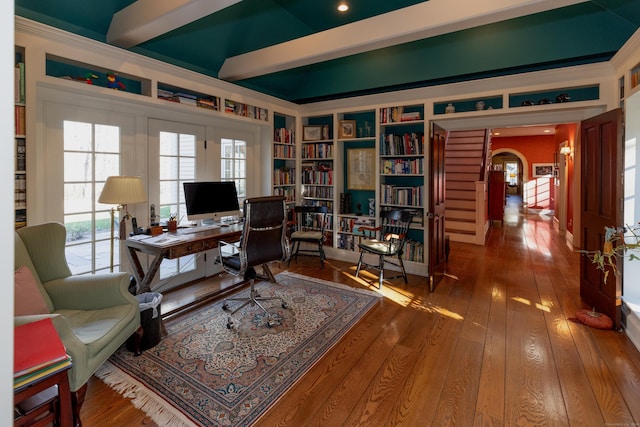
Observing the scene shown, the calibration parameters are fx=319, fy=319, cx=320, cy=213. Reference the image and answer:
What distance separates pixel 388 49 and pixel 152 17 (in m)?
3.02

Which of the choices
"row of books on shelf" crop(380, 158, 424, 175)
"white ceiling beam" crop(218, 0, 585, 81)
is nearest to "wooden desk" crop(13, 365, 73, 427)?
"white ceiling beam" crop(218, 0, 585, 81)

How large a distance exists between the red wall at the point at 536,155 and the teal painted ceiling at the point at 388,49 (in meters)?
9.15

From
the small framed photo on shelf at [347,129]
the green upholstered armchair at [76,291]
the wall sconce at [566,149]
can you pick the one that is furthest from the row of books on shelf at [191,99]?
the wall sconce at [566,149]

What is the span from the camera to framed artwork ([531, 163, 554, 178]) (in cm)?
1121

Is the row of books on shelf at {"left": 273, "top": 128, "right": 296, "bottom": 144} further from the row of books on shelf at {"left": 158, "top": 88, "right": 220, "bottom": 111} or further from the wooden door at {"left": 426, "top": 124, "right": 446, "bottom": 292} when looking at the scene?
the wooden door at {"left": 426, "top": 124, "right": 446, "bottom": 292}

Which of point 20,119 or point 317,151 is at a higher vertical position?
point 317,151

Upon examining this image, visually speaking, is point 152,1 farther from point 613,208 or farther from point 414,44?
point 613,208

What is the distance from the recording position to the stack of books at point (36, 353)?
116 cm

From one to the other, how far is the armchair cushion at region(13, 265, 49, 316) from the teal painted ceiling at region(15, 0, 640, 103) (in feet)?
6.78

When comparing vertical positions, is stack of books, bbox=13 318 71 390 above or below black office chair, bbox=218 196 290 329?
below

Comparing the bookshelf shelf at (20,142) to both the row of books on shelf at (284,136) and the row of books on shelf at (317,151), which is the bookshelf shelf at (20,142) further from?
the row of books on shelf at (317,151)

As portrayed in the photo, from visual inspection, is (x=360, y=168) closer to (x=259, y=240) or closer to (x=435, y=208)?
(x=435, y=208)

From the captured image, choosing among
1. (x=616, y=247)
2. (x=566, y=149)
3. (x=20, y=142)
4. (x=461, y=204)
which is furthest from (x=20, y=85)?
(x=566, y=149)

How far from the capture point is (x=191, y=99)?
11.9ft
